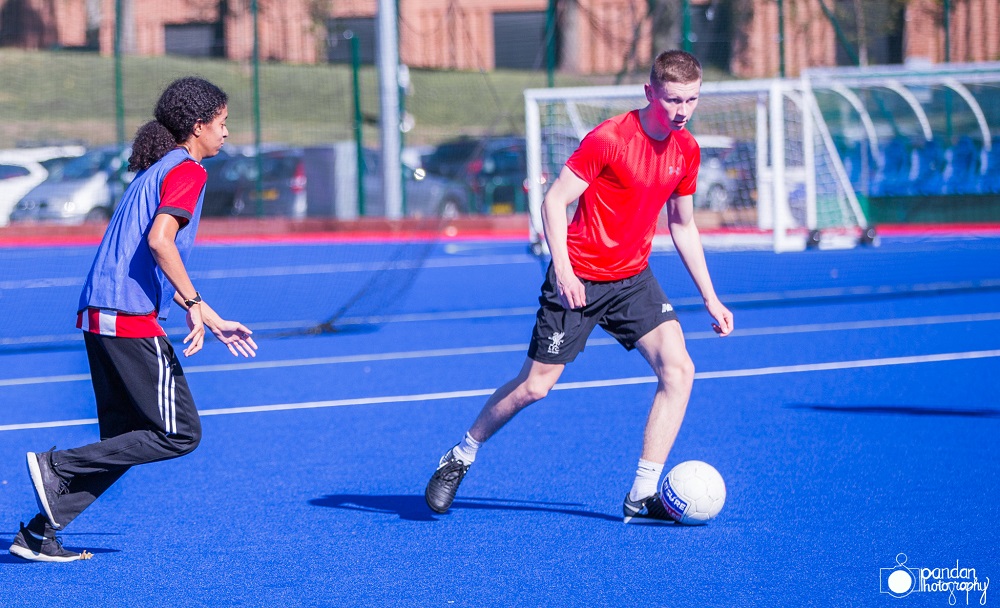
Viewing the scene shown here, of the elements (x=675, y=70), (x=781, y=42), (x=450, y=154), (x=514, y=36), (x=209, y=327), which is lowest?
(x=209, y=327)

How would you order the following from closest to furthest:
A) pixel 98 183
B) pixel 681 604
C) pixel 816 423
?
1. pixel 681 604
2. pixel 816 423
3. pixel 98 183

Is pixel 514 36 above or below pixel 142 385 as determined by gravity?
above

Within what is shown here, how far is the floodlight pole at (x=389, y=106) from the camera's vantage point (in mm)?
21625

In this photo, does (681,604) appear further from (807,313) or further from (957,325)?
(807,313)

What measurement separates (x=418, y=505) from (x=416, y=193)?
19.3 meters

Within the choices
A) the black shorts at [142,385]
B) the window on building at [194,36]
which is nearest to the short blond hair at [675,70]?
the black shorts at [142,385]

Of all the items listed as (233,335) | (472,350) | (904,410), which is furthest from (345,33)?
(233,335)

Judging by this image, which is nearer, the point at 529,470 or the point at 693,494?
the point at 693,494

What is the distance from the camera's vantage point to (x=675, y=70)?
5.11 meters

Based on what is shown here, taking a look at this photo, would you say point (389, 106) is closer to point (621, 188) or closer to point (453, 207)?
point (453, 207)

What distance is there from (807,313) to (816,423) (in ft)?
17.9

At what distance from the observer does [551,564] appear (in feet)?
16.1

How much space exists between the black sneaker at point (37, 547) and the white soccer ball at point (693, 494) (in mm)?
2444

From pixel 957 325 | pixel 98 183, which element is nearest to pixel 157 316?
pixel 957 325
